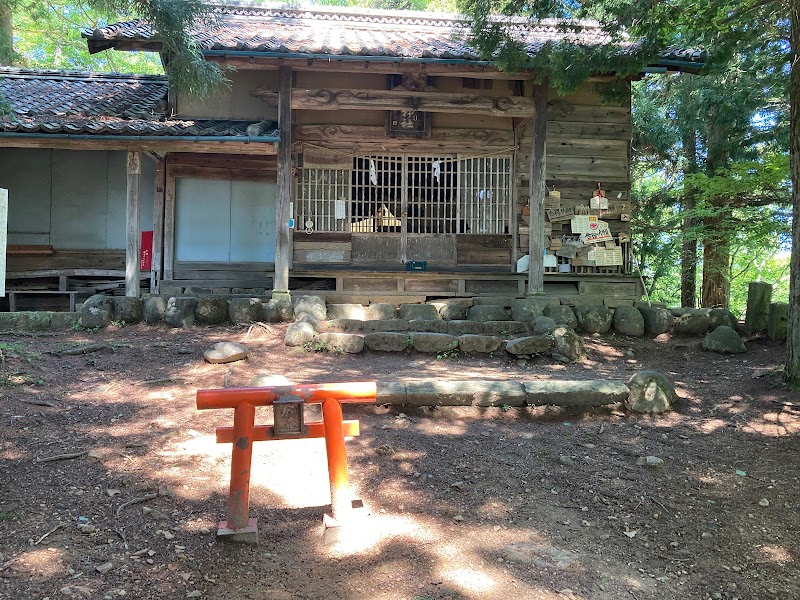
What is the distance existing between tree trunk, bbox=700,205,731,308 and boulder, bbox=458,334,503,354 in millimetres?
6320

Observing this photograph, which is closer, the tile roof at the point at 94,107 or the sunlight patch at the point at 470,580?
the sunlight patch at the point at 470,580

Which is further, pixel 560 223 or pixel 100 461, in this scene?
pixel 560 223

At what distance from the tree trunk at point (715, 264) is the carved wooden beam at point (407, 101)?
4916 mm

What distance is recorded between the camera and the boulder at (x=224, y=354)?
21.8 feet

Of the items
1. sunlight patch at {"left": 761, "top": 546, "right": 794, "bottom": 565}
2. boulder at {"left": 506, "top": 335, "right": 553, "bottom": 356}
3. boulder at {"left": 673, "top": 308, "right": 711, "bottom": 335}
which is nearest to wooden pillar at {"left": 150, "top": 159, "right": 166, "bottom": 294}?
boulder at {"left": 506, "top": 335, "right": 553, "bottom": 356}

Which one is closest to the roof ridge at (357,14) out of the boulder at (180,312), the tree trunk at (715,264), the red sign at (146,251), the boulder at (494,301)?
the tree trunk at (715,264)

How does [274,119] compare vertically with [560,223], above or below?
above

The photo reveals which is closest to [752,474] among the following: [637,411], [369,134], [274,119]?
[637,411]

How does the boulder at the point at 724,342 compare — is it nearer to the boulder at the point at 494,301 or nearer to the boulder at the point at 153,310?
the boulder at the point at 494,301

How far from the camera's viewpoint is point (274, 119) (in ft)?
33.9

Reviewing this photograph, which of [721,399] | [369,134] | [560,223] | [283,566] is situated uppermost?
[369,134]

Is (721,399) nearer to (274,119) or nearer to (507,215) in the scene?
(507,215)

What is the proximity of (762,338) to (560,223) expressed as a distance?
12.3 feet

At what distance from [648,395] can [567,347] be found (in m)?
2.01
